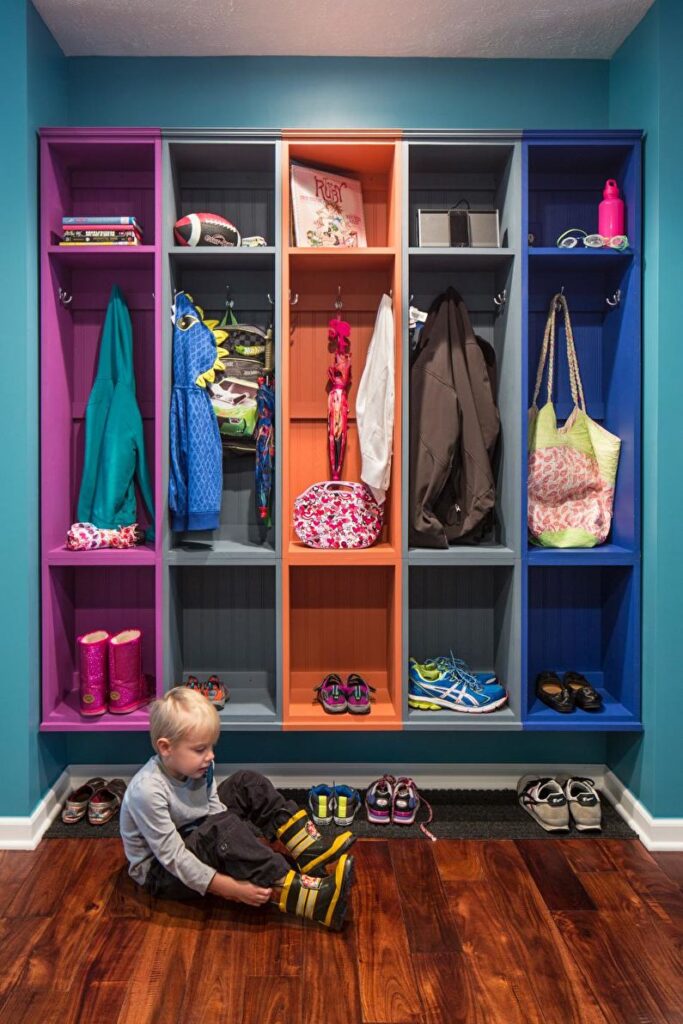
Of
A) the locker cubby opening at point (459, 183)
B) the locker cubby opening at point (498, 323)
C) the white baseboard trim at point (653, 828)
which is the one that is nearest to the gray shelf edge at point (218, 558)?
the locker cubby opening at point (498, 323)

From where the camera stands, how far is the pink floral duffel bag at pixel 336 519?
2.65m

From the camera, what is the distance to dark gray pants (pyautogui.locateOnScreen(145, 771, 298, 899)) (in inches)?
79.9

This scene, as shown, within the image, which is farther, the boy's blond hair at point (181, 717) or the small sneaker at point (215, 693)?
the small sneaker at point (215, 693)

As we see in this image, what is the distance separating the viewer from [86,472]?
272cm

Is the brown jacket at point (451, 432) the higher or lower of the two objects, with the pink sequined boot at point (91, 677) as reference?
higher

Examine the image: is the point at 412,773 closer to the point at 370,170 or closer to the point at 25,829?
the point at 25,829

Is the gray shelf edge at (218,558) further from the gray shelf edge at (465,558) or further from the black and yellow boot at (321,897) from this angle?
the black and yellow boot at (321,897)

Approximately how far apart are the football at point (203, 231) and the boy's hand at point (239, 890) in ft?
6.50

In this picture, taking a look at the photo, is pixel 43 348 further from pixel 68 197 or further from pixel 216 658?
pixel 216 658

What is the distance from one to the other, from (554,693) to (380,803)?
28.4 inches

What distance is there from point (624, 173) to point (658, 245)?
1.25 feet

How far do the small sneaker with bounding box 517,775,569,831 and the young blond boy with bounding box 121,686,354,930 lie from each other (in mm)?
789

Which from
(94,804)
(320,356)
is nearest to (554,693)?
(320,356)

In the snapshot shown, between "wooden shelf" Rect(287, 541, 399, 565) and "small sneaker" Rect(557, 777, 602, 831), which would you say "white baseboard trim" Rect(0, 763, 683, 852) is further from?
"wooden shelf" Rect(287, 541, 399, 565)
